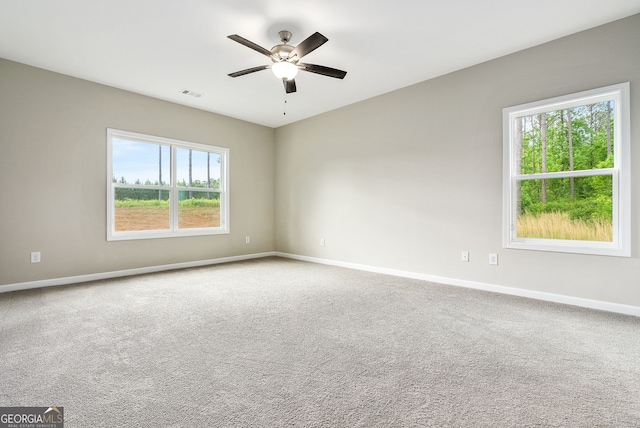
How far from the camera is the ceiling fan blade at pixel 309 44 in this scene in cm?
246

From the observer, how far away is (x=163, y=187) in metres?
4.84

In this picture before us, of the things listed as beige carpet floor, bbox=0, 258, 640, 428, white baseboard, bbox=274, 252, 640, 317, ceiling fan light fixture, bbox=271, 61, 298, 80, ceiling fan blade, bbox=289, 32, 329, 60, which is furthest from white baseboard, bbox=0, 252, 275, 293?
ceiling fan blade, bbox=289, 32, 329, 60

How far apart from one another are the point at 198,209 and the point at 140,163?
1.16 m

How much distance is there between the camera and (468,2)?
2.51 meters

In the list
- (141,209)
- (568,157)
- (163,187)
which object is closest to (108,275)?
(141,209)

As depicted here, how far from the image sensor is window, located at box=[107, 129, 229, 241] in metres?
4.36

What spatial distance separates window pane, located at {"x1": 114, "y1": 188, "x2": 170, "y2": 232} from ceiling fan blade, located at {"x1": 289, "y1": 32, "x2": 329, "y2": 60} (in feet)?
10.7

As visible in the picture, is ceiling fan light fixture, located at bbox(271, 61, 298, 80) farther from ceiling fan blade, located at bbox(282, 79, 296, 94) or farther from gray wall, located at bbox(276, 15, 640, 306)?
gray wall, located at bbox(276, 15, 640, 306)

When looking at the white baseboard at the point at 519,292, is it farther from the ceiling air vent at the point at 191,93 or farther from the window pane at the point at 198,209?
the ceiling air vent at the point at 191,93

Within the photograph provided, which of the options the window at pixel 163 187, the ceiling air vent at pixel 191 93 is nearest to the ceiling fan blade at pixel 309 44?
the ceiling air vent at pixel 191 93

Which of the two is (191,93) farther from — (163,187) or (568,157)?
(568,157)

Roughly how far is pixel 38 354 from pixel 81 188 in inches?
106

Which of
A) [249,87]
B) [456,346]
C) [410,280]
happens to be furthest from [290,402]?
[249,87]
